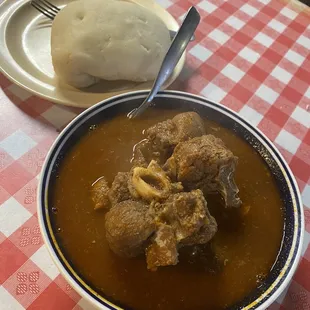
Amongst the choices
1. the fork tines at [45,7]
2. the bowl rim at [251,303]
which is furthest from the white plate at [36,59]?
the bowl rim at [251,303]

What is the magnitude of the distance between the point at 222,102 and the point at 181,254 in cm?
85

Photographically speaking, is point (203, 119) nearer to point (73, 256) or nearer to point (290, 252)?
point (290, 252)

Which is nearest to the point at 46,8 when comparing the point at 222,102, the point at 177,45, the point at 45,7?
the point at 45,7

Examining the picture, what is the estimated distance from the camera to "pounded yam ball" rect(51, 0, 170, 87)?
4.54ft

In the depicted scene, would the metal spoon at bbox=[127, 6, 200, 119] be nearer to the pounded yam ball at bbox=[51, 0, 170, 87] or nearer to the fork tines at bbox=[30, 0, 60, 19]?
the pounded yam ball at bbox=[51, 0, 170, 87]

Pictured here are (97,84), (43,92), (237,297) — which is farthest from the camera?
(97,84)

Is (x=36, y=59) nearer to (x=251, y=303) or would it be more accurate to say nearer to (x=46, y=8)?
(x=46, y=8)

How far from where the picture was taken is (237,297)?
0.91m

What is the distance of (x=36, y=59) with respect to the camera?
1.57 metres

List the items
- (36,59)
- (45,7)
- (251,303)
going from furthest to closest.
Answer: (45,7), (36,59), (251,303)

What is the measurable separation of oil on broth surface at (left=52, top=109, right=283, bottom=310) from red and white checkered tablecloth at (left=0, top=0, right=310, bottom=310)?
18 cm

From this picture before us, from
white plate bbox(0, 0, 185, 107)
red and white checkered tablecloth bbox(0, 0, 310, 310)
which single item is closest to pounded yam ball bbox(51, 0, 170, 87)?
white plate bbox(0, 0, 185, 107)

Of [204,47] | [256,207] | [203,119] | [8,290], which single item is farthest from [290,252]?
[204,47]

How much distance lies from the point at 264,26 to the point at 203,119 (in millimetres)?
1043
